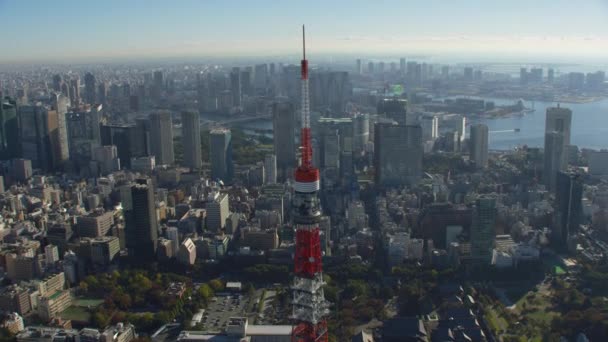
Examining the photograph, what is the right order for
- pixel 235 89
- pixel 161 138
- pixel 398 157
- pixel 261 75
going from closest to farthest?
pixel 398 157 < pixel 161 138 < pixel 235 89 < pixel 261 75

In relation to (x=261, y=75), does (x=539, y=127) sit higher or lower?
lower

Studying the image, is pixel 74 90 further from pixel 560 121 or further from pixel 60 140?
pixel 560 121

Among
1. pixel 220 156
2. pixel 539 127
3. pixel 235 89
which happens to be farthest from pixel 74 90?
pixel 539 127

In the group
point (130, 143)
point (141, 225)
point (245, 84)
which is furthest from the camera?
point (245, 84)

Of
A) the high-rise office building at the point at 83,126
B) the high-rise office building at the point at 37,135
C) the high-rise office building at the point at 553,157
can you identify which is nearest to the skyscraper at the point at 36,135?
the high-rise office building at the point at 37,135

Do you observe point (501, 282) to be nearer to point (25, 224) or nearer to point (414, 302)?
point (414, 302)

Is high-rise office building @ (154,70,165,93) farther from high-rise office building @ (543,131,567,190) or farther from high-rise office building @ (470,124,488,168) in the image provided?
high-rise office building @ (543,131,567,190)

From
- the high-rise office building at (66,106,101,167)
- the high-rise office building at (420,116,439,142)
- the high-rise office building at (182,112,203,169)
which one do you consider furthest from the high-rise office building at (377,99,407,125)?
the high-rise office building at (66,106,101,167)
